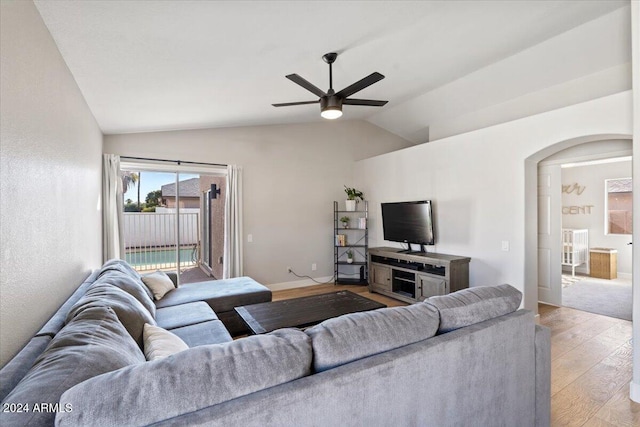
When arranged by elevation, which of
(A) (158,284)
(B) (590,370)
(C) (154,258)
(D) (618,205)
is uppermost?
(D) (618,205)

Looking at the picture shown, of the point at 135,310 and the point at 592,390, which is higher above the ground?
the point at 135,310

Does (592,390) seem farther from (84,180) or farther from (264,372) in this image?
(84,180)

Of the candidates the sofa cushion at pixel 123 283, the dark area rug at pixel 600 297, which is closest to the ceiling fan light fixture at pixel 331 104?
the sofa cushion at pixel 123 283

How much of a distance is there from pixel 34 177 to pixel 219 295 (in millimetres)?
2182

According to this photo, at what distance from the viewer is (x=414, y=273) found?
4.70m

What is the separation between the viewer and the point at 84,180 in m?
2.92

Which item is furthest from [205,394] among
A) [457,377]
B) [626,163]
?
[626,163]

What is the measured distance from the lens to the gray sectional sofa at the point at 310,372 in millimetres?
892

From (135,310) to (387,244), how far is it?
4.51 metres

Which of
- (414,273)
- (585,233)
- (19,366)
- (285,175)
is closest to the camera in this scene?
(19,366)

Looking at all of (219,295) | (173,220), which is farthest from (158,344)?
(173,220)

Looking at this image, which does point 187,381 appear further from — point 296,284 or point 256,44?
point 296,284

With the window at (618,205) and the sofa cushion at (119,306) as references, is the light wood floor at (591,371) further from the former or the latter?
the window at (618,205)

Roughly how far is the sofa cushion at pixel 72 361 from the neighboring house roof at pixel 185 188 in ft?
11.7
